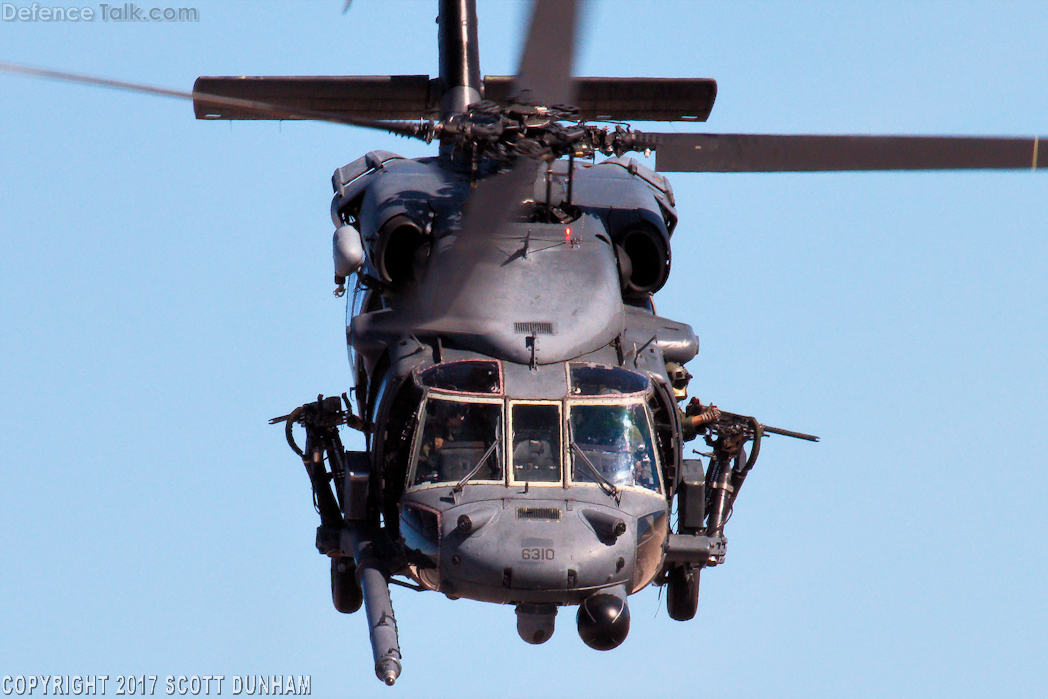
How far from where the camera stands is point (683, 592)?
22297 millimetres

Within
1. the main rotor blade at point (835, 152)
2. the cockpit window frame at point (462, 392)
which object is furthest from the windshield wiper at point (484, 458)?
the main rotor blade at point (835, 152)

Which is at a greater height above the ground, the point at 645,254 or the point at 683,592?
the point at 645,254

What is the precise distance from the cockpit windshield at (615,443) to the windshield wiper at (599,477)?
15mm

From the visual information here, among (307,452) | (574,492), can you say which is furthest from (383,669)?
(307,452)

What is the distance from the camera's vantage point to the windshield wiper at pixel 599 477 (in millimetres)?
18891

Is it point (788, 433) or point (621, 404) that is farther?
point (788, 433)

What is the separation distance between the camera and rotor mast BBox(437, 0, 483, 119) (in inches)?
1009

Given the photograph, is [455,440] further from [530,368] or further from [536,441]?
[530,368]

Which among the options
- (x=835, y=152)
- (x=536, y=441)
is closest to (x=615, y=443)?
(x=536, y=441)

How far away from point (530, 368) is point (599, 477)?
62.1 inches

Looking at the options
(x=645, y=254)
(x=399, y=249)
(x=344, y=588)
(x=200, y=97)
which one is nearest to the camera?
(x=200, y=97)

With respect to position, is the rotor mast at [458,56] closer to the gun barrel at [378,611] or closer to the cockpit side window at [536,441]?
the cockpit side window at [536,441]

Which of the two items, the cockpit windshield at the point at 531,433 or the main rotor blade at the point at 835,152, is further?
the cockpit windshield at the point at 531,433

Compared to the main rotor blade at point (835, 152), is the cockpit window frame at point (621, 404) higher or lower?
lower
